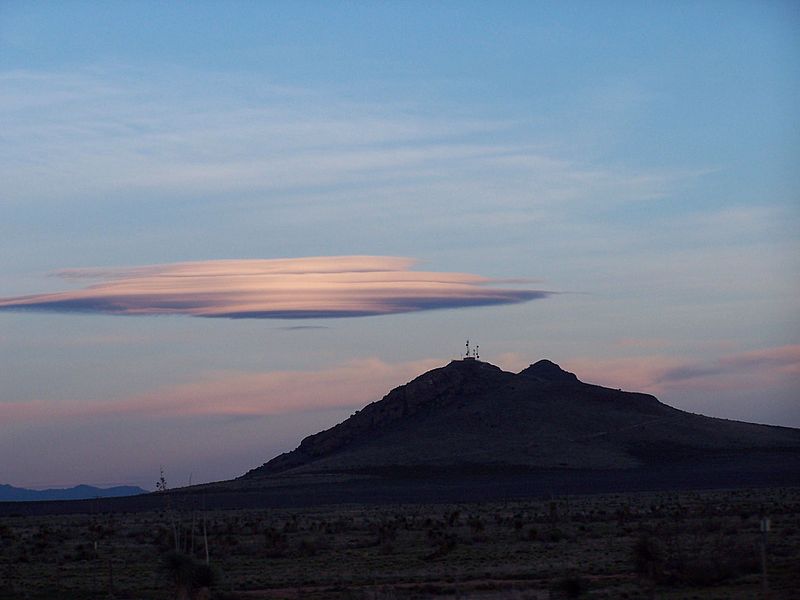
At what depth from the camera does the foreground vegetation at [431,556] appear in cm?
3203

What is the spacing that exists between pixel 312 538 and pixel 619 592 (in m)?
23.2

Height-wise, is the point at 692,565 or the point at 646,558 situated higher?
the point at 646,558

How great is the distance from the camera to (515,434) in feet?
473

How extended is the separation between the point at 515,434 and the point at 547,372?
1946 inches

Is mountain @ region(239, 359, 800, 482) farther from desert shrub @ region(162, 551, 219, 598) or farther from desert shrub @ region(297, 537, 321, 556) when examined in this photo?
desert shrub @ region(162, 551, 219, 598)

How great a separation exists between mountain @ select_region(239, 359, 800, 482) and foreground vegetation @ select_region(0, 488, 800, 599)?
60778mm

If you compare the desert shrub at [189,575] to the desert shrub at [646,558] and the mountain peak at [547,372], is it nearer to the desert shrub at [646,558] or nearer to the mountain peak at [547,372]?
the desert shrub at [646,558]

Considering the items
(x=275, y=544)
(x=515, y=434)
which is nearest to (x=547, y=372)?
(x=515, y=434)

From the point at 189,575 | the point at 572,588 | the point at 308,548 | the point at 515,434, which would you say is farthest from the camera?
the point at 515,434

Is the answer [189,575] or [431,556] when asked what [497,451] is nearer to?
[431,556]

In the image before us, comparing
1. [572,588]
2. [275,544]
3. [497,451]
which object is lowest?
[572,588]

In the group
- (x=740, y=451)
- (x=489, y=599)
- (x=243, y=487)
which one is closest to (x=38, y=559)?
(x=489, y=599)

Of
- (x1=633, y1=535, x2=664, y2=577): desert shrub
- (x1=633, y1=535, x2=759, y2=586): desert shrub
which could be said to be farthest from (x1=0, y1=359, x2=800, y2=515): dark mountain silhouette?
(x1=633, y1=535, x2=664, y2=577): desert shrub

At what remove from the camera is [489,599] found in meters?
29.7
